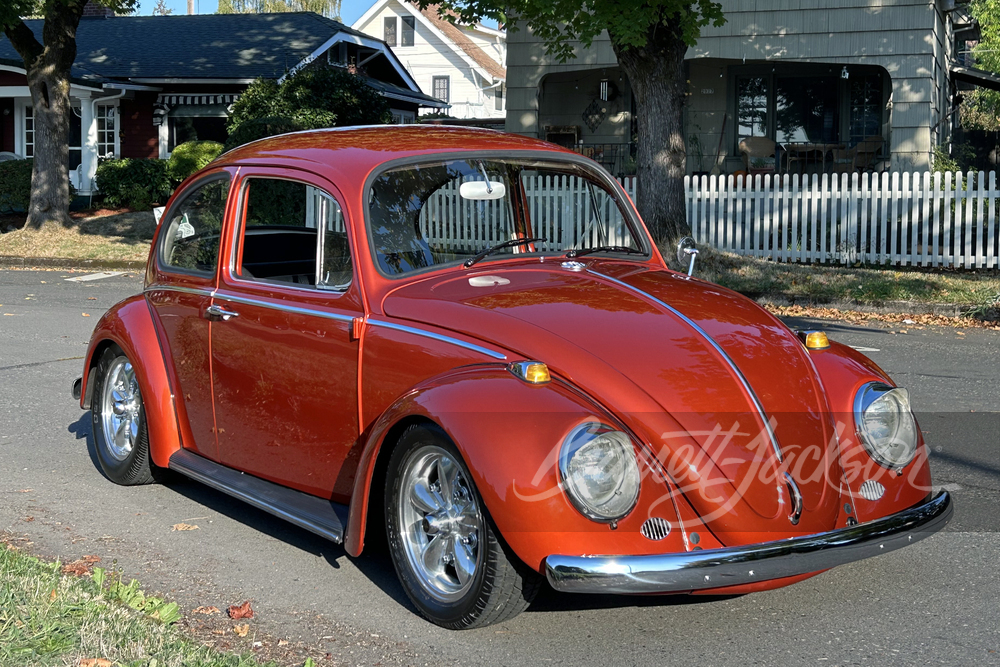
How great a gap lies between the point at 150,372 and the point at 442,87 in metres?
51.7

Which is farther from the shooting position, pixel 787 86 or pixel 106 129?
pixel 106 129

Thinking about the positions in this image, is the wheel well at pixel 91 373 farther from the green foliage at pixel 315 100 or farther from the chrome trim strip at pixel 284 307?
the green foliage at pixel 315 100

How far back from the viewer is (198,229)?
18.5 ft

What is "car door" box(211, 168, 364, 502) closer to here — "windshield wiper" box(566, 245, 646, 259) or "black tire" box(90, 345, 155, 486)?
"black tire" box(90, 345, 155, 486)

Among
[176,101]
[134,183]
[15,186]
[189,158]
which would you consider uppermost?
[176,101]

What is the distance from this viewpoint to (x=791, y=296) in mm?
13625

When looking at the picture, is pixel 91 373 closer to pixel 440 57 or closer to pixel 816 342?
pixel 816 342

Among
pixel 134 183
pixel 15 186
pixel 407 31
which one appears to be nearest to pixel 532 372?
pixel 15 186

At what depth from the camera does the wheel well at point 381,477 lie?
13.3 feet

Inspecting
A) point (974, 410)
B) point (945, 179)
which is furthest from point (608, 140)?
point (974, 410)

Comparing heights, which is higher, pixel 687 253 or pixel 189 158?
pixel 189 158

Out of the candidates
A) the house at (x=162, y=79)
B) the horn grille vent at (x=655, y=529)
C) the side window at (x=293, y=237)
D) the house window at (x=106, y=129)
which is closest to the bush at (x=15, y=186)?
the house at (x=162, y=79)

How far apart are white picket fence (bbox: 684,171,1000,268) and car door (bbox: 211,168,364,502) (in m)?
12.5

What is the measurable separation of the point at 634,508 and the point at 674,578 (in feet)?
0.87
